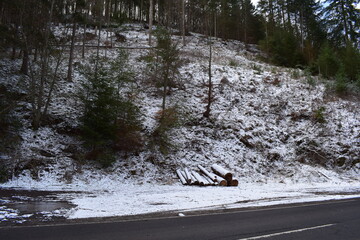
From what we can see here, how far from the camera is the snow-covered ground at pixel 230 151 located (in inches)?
393

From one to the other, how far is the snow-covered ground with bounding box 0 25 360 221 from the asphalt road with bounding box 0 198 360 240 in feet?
3.74

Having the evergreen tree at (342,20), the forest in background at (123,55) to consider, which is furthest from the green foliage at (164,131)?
the evergreen tree at (342,20)

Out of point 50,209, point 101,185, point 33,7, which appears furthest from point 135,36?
point 50,209

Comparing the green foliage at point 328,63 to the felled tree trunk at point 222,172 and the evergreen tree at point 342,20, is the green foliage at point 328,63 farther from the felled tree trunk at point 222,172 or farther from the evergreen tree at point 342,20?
the felled tree trunk at point 222,172

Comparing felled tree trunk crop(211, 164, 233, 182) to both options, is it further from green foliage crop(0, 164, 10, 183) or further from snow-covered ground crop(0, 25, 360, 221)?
green foliage crop(0, 164, 10, 183)

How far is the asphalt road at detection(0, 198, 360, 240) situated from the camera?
17.8 feet

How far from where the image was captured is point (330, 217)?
718 centimetres

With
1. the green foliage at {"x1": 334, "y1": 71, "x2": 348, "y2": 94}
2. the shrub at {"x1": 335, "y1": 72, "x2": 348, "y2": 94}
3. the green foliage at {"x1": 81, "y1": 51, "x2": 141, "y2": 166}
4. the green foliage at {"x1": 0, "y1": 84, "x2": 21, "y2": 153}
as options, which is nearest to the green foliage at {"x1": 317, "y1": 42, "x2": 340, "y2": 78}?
the green foliage at {"x1": 334, "y1": 71, "x2": 348, "y2": 94}

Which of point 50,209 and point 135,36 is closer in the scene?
point 50,209

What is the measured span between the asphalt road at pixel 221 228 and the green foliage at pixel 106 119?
22.7 ft

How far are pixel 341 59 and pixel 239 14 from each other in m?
28.0

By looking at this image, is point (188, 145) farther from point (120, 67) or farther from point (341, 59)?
point (341, 59)

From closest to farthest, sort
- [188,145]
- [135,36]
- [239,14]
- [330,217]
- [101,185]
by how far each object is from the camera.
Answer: [330,217] < [101,185] < [188,145] < [135,36] < [239,14]

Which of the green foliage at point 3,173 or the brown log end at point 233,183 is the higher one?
the green foliage at point 3,173
